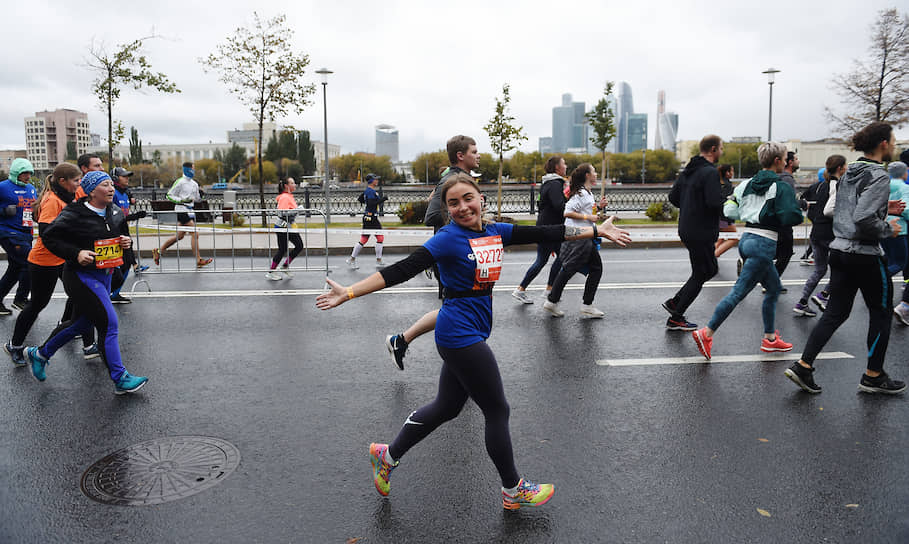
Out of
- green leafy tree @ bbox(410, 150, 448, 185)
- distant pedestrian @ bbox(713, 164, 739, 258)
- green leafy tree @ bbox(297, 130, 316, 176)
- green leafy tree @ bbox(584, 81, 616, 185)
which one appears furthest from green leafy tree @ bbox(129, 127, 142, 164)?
distant pedestrian @ bbox(713, 164, 739, 258)

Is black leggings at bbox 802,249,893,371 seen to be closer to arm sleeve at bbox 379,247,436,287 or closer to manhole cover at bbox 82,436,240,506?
arm sleeve at bbox 379,247,436,287

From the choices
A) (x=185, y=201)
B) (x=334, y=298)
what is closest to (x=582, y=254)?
(x=334, y=298)

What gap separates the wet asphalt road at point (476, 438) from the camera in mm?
3086

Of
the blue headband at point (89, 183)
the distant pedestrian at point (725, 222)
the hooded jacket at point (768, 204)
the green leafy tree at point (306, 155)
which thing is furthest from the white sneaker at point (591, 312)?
the green leafy tree at point (306, 155)

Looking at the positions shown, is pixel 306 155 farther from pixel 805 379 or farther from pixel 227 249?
pixel 805 379

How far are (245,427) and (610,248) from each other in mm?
11994

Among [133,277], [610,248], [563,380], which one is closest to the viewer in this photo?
[563,380]

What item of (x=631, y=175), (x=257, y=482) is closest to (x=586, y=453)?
(x=257, y=482)

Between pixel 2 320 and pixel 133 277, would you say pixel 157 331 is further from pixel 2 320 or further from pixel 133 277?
pixel 133 277

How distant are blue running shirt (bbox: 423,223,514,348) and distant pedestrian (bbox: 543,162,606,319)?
4.32 m

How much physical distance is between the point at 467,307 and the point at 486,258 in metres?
0.26

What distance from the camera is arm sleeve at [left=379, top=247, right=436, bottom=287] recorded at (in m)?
3.05

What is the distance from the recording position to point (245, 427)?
428 cm

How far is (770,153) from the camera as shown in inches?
229
